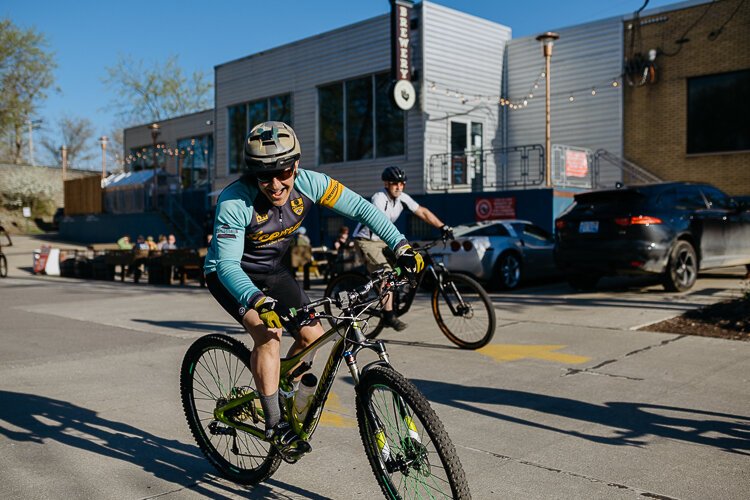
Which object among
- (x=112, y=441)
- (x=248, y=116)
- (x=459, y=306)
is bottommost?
(x=112, y=441)

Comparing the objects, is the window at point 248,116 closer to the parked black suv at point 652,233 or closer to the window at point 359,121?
the window at point 359,121

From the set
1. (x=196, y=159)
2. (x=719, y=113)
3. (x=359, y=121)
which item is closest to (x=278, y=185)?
(x=719, y=113)

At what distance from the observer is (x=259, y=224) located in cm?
373

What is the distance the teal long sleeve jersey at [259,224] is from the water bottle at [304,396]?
58 centimetres

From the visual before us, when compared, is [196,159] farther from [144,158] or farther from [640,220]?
[640,220]

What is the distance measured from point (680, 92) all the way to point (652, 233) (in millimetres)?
9211

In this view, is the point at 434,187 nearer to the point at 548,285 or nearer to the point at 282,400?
the point at 548,285

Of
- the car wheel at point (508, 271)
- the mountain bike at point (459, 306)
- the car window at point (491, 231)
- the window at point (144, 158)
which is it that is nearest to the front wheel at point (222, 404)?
the mountain bike at point (459, 306)

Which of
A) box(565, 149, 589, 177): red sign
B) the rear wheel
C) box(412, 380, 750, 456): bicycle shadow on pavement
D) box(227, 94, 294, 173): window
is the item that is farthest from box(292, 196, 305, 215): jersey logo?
box(227, 94, 294, 173): window

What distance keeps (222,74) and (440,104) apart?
35.1 feet

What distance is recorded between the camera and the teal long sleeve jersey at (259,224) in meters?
3.51

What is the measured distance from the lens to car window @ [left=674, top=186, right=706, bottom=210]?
11992mm

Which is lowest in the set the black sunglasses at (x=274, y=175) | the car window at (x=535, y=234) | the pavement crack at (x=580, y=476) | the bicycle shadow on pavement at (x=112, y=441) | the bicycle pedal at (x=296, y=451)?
the bicycle shadow on pavement at (x=112, y=441)

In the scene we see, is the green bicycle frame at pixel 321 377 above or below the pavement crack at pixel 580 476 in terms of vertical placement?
above
